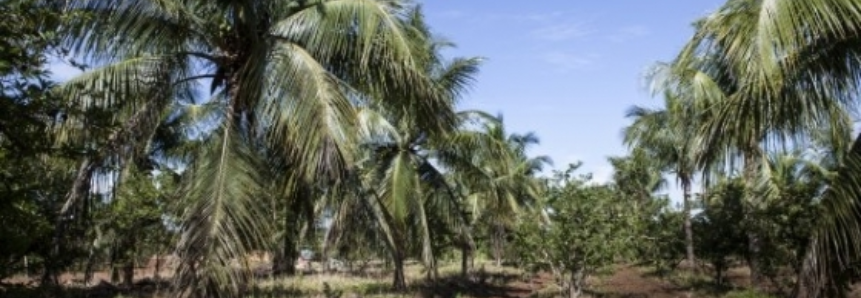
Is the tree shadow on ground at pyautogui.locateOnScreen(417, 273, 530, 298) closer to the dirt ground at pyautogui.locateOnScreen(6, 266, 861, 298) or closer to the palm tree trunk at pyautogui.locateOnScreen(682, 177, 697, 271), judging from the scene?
the dirt ground at pyautogui.locateOnScreen(6, 266, 861, 298)

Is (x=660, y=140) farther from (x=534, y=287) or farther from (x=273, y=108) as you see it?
(x=273, y=108)

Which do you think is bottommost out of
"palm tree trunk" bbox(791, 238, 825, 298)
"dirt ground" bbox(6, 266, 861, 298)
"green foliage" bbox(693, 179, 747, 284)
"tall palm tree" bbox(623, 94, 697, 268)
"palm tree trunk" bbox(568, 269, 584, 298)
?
"dirt ground" bbox(6, 266, 861, 298)

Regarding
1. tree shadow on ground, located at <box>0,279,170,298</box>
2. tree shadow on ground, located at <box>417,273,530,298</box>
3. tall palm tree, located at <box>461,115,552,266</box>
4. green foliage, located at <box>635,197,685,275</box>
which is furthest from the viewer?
green foliage, located at <box>635,197,685,275</box>

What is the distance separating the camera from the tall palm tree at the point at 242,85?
27.3 feet

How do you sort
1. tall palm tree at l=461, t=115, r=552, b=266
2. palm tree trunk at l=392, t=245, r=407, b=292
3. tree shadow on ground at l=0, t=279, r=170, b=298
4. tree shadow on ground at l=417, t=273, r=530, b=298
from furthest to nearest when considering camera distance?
tree shadow on ground at l=417, t=273, r=530, b=298 < tall palm tree at l=461, t=115, r=552, b=266 < palm tree trunk at l=392, t=245, r=407, b=292 < tree shadow on ground at l=0, t=279, r=170, b=298

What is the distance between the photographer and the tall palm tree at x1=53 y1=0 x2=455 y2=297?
27.3 feet

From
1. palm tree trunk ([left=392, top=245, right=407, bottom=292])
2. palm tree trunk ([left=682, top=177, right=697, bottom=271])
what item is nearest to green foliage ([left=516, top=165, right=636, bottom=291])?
palm tree trunk ([left=392, top=245, right=407, bottom=292])

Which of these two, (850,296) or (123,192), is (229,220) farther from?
(850,296)

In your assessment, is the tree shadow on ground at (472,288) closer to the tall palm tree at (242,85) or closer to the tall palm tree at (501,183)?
the tall palm tree at (501,183)

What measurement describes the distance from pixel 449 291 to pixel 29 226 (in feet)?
65.0

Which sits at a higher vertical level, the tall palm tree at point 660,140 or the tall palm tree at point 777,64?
the tall palm tree at point 660,140

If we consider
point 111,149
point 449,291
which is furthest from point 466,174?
point 111,149

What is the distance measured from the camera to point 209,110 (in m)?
9.96

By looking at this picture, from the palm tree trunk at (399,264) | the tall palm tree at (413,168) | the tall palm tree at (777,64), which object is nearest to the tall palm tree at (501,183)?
the tall palm tree at (413,168)
